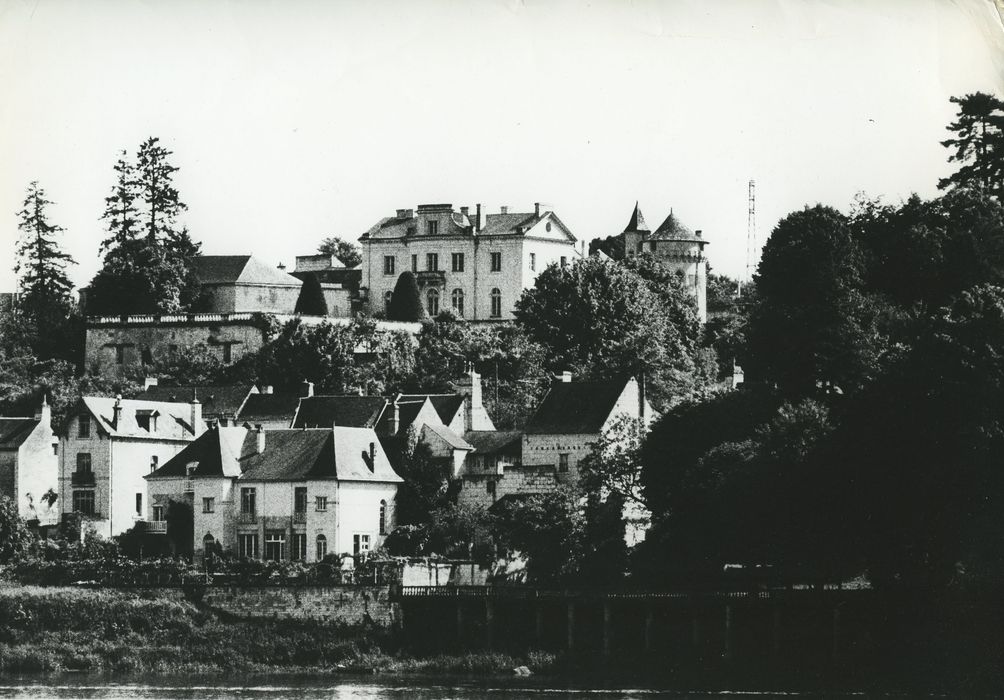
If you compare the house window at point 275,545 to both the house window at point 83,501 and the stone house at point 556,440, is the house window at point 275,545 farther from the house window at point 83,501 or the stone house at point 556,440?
the house window at point 83,501

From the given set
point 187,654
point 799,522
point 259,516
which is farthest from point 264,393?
point 799,522

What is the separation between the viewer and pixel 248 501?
5184 cm

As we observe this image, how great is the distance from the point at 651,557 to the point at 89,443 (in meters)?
17.9

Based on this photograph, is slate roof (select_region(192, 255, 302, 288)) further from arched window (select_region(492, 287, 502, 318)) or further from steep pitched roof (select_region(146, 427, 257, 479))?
steep pitched roof (select_region(146, 427, 257, 479))

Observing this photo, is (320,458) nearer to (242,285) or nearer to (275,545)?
(275,545)

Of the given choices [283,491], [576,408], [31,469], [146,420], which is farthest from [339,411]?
[31,469]

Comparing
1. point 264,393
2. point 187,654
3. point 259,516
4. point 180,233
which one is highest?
point 180,233

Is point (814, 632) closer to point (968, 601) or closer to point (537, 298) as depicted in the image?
point (968, 601)

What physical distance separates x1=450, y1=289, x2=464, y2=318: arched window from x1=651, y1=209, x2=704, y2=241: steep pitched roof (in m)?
14.5

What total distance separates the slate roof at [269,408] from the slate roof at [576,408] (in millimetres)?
9749

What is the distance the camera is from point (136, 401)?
2228 inches

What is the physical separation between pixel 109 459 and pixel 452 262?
999 inches

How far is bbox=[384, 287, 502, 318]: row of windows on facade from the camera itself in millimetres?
76250

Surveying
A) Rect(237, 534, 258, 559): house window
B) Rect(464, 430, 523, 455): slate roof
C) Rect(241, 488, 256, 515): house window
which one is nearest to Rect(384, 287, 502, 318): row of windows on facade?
Rect(464, 430, 523, 455): slate roof
